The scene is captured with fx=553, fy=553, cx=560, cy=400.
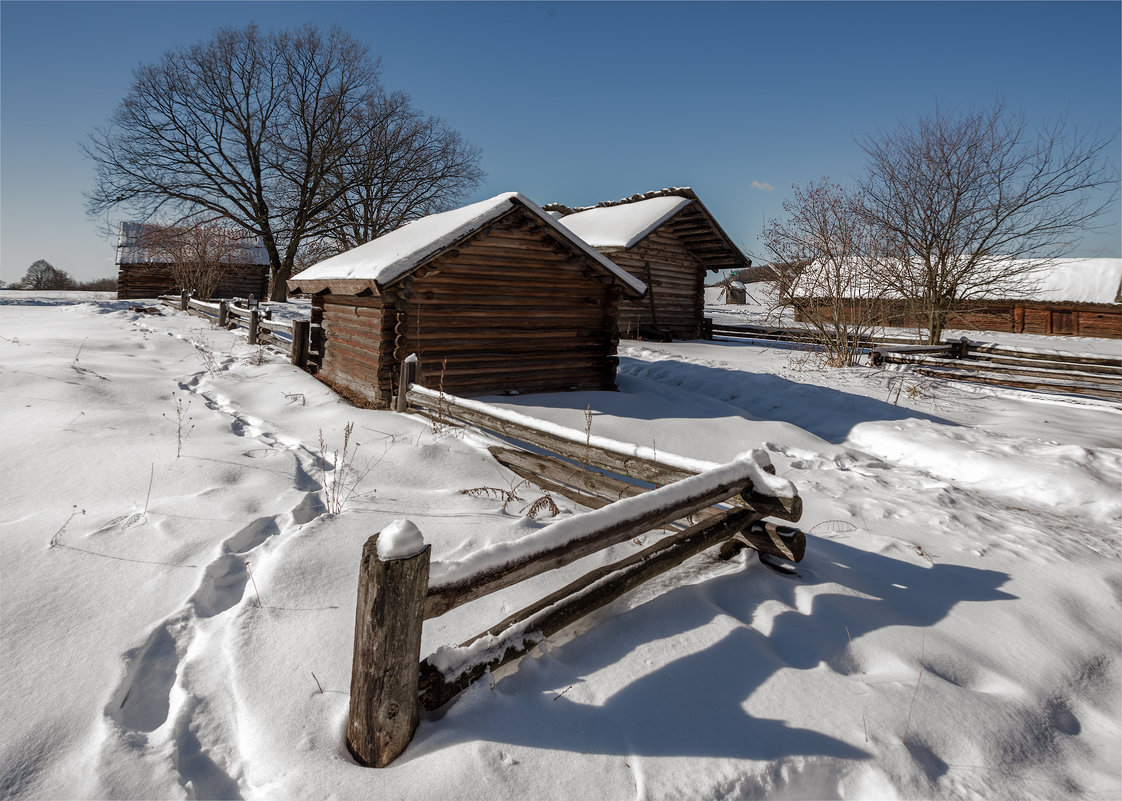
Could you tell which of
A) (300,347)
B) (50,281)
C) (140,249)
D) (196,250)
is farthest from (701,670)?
(50,281)

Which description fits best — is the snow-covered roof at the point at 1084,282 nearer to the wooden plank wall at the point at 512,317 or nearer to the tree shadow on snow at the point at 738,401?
the tree shadow on snow at the point at 738,401

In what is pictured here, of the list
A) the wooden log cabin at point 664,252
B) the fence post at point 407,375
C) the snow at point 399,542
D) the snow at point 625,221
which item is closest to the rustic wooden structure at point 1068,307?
the wooden log cabin at point 664,252

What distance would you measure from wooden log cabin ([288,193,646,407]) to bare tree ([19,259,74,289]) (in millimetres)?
60489

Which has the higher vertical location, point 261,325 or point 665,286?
point 665,286

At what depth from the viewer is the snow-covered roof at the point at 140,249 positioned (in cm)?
3041

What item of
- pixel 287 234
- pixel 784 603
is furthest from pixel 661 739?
pixel 287 234

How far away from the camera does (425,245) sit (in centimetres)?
820

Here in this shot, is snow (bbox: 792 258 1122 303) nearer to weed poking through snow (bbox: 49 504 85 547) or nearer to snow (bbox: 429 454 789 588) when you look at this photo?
snow (bbox: 429 454 789 588)

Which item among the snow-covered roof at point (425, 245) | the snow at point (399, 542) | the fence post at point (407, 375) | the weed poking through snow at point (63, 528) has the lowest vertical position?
the weed poking through snow at point (63, 528)

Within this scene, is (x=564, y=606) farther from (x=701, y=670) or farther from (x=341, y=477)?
(x=341, y=477)

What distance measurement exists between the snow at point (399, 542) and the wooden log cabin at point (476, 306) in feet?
20.5

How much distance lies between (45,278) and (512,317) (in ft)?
219

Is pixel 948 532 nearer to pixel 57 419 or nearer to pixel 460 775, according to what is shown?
pixel 460 775

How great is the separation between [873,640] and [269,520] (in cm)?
411
